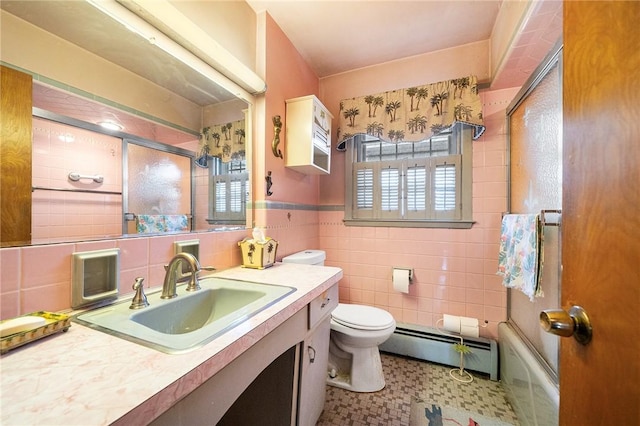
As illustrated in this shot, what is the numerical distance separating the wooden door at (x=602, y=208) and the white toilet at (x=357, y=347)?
110cm

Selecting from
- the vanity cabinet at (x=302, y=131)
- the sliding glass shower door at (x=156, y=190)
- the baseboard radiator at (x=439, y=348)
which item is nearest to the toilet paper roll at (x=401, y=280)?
the baseboard radiator at (x=439, y=348)

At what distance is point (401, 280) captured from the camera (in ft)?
6.49

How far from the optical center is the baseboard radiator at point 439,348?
175cm

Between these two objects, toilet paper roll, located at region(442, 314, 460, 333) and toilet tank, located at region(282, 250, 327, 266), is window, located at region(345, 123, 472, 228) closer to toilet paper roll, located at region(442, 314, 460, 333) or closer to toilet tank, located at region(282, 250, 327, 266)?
toilet tank, located at region(282, 250, 327, 266)

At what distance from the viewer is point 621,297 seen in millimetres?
386

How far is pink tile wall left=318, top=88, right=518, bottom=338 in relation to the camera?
1.83 metres

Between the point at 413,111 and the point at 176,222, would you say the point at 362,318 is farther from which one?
the point at 413,111

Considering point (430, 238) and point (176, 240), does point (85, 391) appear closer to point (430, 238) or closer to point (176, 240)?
point (176, 240)

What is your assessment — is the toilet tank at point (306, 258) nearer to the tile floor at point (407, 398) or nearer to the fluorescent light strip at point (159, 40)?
the tile floor at point (407, 398)

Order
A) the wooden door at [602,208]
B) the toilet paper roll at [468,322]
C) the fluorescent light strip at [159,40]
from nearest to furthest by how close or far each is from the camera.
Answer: the wooden door at [602,208] < the fluorescent light strip at [159,40] < the toilet paper roll at [468,322]

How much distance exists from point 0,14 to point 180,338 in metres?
1.02

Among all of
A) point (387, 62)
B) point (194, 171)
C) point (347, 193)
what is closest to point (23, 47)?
point (194, 171)

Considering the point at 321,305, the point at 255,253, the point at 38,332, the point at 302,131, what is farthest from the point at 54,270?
the point at 302,131

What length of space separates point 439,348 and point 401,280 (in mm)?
558
